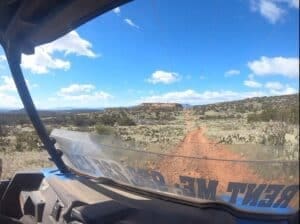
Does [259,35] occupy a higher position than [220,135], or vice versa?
[259,35]

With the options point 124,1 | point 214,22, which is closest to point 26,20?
point 124,1

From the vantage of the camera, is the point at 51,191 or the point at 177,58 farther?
the point at 51,191

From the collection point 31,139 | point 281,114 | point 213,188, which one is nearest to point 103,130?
point 213,188

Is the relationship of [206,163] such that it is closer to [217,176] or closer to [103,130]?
[217,176]

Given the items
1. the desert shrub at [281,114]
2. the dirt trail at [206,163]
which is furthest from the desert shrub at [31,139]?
the desert shrub at [281,114]

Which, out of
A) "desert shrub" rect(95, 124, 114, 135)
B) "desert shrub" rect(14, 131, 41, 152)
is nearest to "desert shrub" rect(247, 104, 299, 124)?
"desert shrub" rect(95, 124, 114, 135)

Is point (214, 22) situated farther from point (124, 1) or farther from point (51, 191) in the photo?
point (51, 191)

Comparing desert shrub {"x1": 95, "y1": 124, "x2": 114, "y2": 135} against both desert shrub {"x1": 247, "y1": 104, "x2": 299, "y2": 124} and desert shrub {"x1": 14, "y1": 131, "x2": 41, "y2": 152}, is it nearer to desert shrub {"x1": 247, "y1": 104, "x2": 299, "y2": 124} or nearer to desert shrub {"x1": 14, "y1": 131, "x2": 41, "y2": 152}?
desert shrub {"x1": 14, "y1": 131, "x2": 41, "y2": 152}
